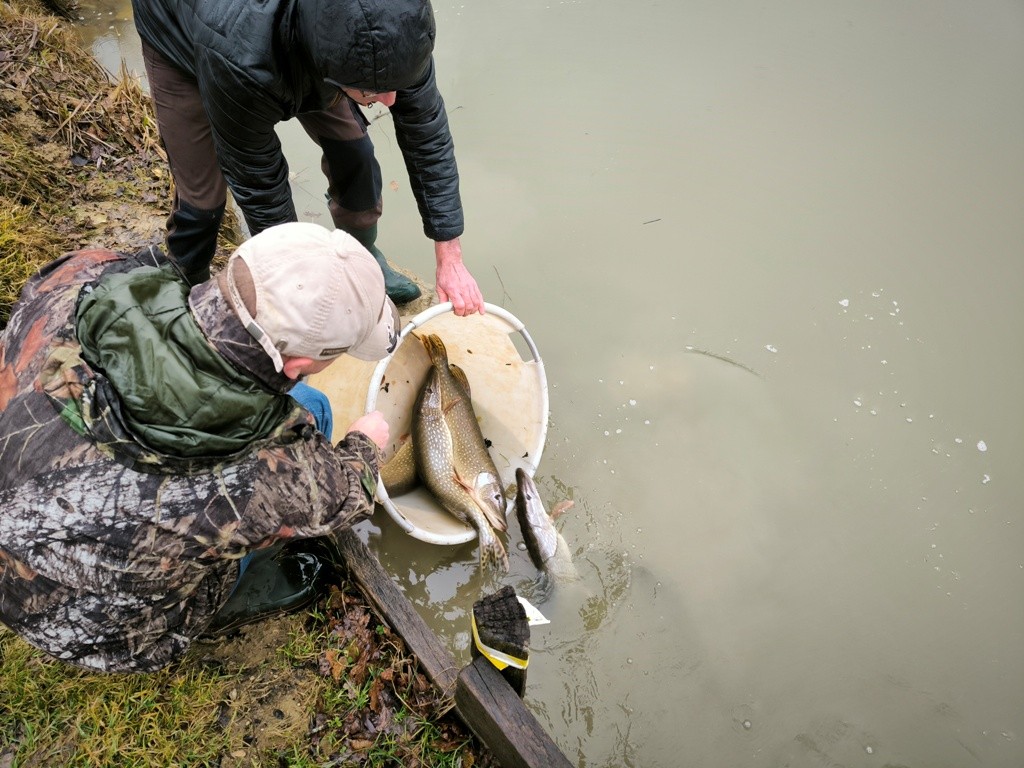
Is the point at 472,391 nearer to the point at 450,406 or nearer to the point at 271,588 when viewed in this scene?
Result: the point at 450,406

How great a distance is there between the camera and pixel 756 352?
4.04 m

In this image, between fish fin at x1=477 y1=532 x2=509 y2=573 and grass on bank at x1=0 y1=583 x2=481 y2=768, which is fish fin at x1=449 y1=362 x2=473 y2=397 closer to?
fish fin at x1=477 y1=532 x2=509 y2=573

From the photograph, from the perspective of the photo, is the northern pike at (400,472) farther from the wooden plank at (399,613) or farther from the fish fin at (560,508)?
the fish fin at (560,508)

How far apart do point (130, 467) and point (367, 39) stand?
123cm

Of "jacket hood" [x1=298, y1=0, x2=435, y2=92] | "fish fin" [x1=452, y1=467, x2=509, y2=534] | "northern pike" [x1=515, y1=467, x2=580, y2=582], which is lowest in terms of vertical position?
"northern pike" [x1=515, y1=467, x2=580, y2=582]

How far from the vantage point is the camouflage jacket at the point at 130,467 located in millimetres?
1576

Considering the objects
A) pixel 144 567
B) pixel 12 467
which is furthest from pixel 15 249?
pixel 144 567

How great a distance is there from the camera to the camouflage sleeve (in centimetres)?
176

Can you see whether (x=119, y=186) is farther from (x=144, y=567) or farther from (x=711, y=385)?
(x=711, y=385)

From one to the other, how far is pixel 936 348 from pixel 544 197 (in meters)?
2.62

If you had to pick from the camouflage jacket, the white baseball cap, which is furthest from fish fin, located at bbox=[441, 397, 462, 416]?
the white baseball cap

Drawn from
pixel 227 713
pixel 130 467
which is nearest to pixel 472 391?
pixel 227 713

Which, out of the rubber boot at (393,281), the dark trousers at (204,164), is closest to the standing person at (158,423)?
the dark trousers at (204,164)

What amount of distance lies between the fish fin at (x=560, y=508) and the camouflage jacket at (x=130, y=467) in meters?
1.53
